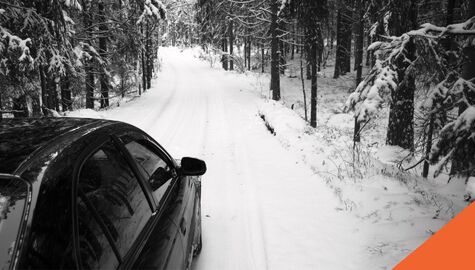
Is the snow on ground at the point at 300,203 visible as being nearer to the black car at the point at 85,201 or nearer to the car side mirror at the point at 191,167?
the car side mirror at the point at 191,167

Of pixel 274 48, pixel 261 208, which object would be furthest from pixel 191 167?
pixel 274 48

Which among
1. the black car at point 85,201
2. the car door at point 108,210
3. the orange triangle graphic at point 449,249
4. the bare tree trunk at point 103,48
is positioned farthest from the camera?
the bare tree trunk at point 103,48

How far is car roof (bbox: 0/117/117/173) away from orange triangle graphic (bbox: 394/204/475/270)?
3470 mm

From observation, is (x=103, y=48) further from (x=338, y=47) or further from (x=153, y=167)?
(x=153, y=167)

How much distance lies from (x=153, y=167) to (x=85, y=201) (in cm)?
130

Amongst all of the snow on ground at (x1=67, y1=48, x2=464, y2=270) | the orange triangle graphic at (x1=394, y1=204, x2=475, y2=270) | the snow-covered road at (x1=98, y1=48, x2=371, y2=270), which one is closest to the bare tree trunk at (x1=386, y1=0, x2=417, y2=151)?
the snow on ground at (x1=67, y1=48, x2=464, y2=270)

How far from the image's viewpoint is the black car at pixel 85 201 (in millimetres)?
1565

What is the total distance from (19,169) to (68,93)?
18.1 meters

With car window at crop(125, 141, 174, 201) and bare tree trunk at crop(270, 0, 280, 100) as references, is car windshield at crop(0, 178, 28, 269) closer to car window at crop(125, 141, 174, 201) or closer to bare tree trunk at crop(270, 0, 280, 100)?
car window at crop(125, 141, 174, 201)

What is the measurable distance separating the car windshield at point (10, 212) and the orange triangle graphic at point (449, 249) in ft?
11.8

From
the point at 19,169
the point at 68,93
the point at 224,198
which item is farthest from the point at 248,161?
the point at 68,93

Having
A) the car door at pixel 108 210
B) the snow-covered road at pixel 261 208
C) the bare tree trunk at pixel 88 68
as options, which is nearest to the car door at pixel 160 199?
the car door at pixel 108 210

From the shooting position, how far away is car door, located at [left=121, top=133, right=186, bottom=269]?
235 cm

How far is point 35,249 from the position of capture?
59.3 inches
